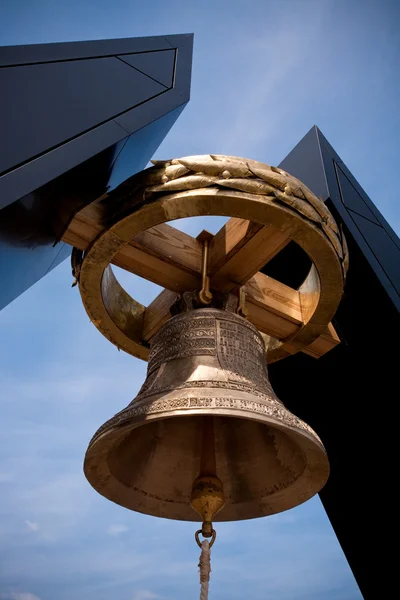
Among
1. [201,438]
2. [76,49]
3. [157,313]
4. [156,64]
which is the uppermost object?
[156,64]

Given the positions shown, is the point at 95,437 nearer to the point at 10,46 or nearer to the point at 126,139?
the point at 126,139

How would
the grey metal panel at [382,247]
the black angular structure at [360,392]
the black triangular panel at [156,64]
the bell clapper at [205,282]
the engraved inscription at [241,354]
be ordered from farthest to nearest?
1. the grey metal panel at [382,247]
2. the black angular structure at [360,392]
3. the black triangular panel at [156,64]
4. the bell clapper at [205,282]
5. the engraved inscription at [241,354]

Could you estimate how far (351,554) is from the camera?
3344mm

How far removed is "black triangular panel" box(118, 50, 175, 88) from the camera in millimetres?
2369

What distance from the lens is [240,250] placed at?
2303 mm

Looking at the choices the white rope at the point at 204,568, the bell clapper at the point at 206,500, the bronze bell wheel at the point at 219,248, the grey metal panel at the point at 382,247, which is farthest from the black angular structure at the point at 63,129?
the grey metal panel at the point at 382,247

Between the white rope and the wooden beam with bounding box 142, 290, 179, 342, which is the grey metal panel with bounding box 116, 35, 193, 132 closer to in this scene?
the wooden beam with bounding box 142, 290, 179, 342

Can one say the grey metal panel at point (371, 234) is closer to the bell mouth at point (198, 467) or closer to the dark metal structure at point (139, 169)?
the dark metal structure at point (139, 169)

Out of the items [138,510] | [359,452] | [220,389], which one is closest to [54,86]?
[220,389]

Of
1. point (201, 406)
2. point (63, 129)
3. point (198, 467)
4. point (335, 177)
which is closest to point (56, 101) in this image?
point (63, 129)

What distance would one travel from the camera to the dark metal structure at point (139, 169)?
5.39 feet

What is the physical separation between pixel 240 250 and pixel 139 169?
79 centimetres

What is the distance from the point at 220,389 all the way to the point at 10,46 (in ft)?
4.15

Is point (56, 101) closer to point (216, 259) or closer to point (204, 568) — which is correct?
point (216, 259)
